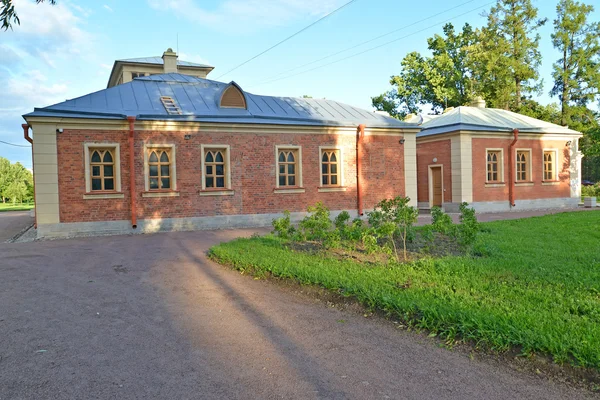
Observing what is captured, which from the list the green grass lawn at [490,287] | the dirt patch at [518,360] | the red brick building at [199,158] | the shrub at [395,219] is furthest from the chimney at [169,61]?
the dirt patch at [518,360]

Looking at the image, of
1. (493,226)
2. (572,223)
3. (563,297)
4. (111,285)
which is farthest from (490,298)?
(572,223)

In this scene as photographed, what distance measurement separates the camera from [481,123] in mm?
21125

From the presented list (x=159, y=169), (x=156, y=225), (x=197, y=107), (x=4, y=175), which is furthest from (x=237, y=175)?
(x=4, y=175)

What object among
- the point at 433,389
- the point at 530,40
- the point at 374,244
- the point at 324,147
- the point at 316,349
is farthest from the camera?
the point at 530,40

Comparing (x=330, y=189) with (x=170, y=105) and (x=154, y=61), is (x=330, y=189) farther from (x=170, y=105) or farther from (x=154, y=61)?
(x=154, y=61)

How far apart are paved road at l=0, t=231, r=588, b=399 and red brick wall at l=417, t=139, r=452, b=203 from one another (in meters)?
15.4

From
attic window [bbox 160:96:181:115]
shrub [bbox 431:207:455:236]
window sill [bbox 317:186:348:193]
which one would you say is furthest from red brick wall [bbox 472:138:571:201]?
shrub [bbox 431:207:455:236]

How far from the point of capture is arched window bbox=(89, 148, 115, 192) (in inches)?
554

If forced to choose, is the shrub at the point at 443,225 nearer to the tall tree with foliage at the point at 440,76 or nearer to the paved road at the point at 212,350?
the paved road at the point at 212,350

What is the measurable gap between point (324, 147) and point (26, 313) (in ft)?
41.0

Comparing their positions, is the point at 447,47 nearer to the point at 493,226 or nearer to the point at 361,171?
the point at 361,171

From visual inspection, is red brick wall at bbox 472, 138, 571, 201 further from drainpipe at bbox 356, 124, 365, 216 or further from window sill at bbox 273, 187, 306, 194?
window sill at bbox 273, 187, 306, 194

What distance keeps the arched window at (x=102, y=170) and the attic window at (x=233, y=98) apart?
4.13 metres

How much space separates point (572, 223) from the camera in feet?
43.6
